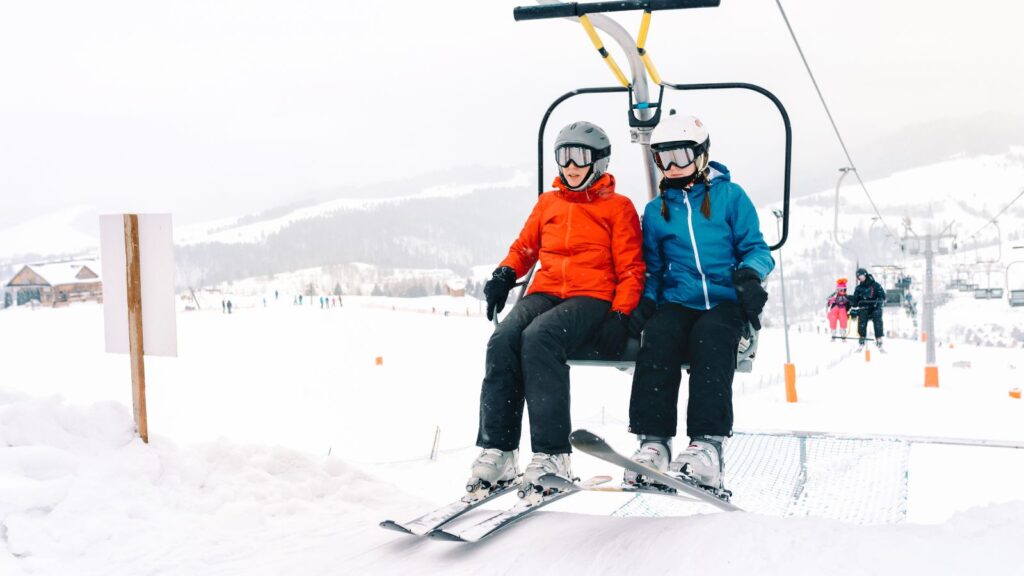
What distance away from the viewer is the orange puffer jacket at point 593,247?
4.05 metres

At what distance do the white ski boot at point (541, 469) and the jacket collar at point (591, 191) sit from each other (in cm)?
133

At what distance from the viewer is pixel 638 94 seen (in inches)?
181

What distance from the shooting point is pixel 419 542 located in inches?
155

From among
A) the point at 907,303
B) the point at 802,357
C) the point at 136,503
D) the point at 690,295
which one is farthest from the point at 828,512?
the point at 802,357

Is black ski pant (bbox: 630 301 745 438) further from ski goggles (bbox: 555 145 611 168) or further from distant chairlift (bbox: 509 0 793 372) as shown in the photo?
ski goggles (bbox: 555 145 611 168)

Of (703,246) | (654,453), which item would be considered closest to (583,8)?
(703,246)

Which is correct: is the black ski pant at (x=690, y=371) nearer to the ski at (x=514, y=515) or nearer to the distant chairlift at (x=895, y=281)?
the ski at (x=514, y=515)

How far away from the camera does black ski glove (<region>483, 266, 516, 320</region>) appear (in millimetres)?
4195

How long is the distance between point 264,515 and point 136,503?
683 mm

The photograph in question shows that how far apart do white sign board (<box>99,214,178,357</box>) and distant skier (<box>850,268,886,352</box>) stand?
13196 millimetres

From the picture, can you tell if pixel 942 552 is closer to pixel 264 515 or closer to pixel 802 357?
pixel 264 515

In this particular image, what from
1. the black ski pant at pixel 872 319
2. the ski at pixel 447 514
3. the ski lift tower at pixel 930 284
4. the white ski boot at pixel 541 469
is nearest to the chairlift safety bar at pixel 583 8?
the white ski boot at pixel 541 469

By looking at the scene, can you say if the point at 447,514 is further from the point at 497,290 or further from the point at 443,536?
the point at 497,290

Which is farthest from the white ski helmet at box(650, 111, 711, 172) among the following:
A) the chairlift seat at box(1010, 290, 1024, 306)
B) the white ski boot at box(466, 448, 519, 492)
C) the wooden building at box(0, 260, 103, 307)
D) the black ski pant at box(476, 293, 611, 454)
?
the wooden building at box(0, 260, 103, 307)
